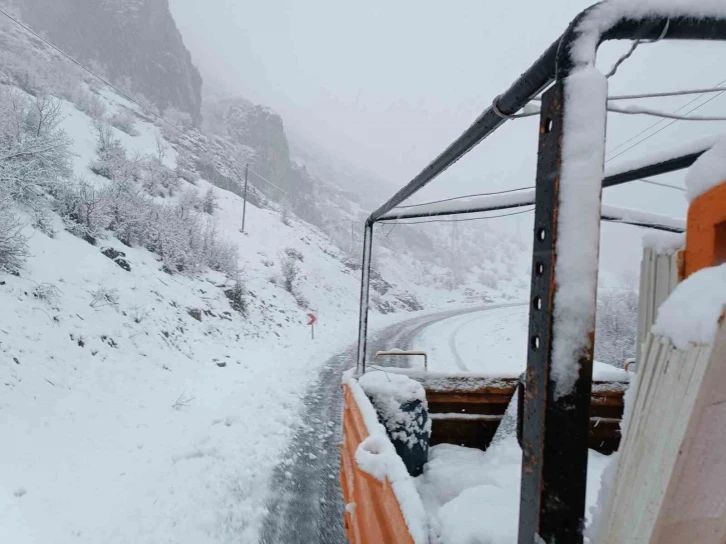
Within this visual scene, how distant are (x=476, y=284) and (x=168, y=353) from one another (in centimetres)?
4216

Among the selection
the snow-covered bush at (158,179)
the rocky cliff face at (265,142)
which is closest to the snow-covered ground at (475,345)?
the snow-covered bush at (158,179)

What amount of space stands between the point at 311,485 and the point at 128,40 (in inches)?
2236

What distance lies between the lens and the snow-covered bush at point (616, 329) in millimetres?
12500

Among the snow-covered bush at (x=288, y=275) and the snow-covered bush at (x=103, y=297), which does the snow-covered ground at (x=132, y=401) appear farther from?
the snow-covered bush at (x=288, y=275)

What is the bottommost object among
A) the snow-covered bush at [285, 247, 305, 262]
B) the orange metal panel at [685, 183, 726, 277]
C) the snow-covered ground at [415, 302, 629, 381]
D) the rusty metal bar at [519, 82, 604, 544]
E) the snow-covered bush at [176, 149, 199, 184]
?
the snow-covered ground at [415, 302, 629, 381]

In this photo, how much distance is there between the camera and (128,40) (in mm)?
45281

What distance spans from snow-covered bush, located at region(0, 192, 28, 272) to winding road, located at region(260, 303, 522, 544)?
216 inches

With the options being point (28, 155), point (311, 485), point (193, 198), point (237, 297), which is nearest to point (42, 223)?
point (28, 155)

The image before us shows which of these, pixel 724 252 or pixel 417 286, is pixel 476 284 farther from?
pixel 724 252

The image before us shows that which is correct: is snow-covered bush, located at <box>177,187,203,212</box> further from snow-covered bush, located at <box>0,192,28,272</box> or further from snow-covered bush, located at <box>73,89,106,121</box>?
snow-covered bush, located at <box>0,192,28,272</box>

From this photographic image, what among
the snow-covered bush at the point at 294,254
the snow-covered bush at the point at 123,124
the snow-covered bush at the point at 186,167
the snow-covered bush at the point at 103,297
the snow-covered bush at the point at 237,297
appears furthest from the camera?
the snow-covered bush at the point at 123,124

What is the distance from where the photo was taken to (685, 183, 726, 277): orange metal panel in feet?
2.27

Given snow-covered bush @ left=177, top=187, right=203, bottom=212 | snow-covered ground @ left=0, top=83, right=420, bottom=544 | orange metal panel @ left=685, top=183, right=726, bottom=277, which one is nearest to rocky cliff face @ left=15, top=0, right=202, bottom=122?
snow-covered bush @ left=177, top=187, right=203, bottom=212

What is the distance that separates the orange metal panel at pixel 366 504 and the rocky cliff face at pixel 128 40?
4776cm
